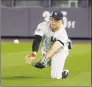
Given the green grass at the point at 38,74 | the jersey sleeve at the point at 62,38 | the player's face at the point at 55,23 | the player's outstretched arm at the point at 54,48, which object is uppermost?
the player's face at the point at 55,23

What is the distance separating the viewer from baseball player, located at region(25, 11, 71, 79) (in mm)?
6922

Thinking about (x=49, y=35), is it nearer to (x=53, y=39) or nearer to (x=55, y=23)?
(x=53, y=39)

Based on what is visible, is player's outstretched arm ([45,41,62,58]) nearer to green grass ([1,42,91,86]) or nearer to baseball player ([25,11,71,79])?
baseball player ([25,11,71,79])

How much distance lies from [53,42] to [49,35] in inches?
5.9

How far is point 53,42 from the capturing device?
705cm

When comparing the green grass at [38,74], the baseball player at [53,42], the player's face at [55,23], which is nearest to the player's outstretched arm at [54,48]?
the baseball player at [53,42]

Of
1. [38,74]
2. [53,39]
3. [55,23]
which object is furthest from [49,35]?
[38,74]

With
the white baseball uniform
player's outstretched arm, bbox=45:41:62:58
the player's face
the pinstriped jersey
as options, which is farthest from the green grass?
the player's face

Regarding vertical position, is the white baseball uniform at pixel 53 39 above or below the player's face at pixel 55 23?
below

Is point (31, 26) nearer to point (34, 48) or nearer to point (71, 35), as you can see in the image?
point (71, 35)

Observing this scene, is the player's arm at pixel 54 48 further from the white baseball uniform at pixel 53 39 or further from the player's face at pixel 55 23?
the player's face at pixel 55 23

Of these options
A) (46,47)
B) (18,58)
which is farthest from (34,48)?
(18,58)

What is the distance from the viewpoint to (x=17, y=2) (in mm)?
23281

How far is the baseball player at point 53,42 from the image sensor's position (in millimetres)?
6922
